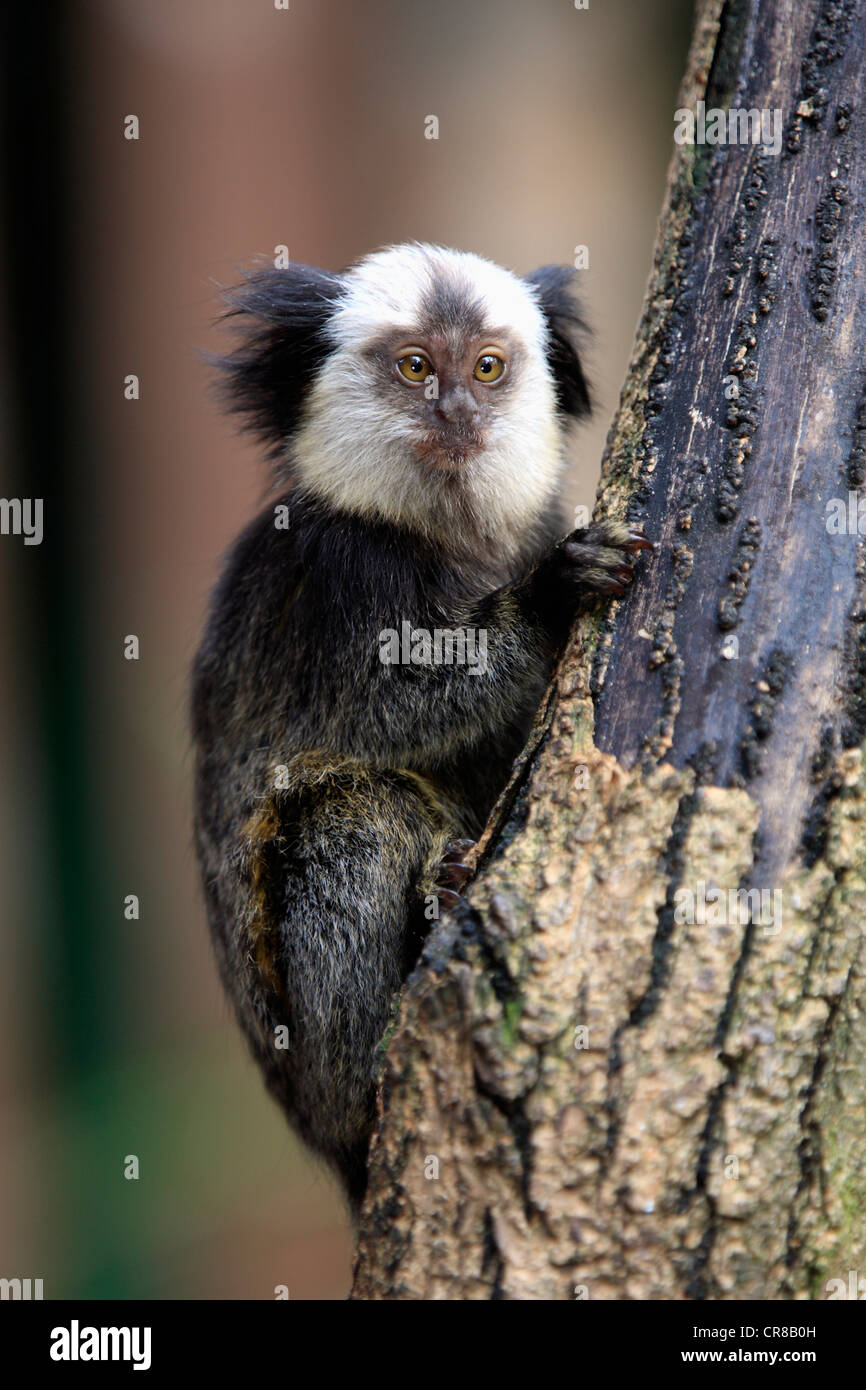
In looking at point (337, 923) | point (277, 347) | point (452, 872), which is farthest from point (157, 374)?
point (452, 872)

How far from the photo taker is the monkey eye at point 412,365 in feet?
16.8

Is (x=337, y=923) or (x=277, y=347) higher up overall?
(x=277, y=347)

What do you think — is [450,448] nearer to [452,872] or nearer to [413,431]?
[413,431]

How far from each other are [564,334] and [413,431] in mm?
1038

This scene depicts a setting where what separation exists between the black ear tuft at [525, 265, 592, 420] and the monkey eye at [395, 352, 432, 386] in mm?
717

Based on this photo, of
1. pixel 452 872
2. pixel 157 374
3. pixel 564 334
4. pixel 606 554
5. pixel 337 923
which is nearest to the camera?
pixel 606 554

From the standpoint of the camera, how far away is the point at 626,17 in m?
9.78

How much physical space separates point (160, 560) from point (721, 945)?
798cm

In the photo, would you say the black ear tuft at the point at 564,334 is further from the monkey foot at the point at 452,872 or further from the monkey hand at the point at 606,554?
the monkey foot at the point at 452,872

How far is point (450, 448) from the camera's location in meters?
5.00

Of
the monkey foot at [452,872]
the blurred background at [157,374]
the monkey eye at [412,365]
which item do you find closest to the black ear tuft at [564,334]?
the monkey eye at [412,365]

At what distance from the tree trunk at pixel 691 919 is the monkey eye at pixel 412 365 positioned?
1645 mm

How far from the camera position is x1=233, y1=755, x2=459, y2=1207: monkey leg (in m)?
4.56

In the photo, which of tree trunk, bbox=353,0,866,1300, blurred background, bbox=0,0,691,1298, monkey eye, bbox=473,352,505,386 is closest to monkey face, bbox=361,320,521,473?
monkey eye, bbox=473,352,505,386
